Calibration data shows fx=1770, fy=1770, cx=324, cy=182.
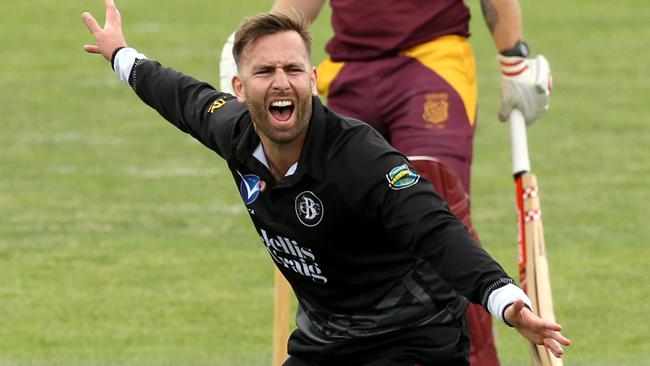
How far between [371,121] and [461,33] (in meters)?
0.52

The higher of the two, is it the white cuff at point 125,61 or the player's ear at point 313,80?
the player's ear at point 313,80

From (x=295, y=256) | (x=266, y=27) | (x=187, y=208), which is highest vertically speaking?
(x=266, y=27)

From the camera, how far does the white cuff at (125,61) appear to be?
19.8 ft

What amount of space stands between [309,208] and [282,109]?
299 mm

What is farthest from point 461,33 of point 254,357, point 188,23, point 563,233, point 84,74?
point 188,23

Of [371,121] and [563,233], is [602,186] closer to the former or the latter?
[563,233]

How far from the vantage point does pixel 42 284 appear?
9.33 meters

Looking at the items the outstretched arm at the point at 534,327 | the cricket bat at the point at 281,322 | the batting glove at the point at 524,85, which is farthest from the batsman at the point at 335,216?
the batting glove at the point at 524,85

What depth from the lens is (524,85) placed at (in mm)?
7066

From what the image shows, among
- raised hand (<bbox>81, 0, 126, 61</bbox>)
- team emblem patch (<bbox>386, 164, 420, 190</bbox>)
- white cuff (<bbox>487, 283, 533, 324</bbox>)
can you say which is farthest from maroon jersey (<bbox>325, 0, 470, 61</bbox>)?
white cuff (<bbox>487, 283, 533, 324</bbox>)

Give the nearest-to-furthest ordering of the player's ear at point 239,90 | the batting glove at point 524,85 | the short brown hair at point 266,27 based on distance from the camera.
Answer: the short brown hair at point 266,27 < the player's ear at point 239,90 < the batting glove at point 524,85

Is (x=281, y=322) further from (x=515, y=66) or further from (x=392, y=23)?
(x=515, y=66)

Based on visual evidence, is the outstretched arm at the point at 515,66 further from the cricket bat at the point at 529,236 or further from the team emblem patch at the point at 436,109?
the team emblem patch at the point at 436,109

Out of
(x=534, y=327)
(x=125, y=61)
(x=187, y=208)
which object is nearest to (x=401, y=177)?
(x=534, y=327)
